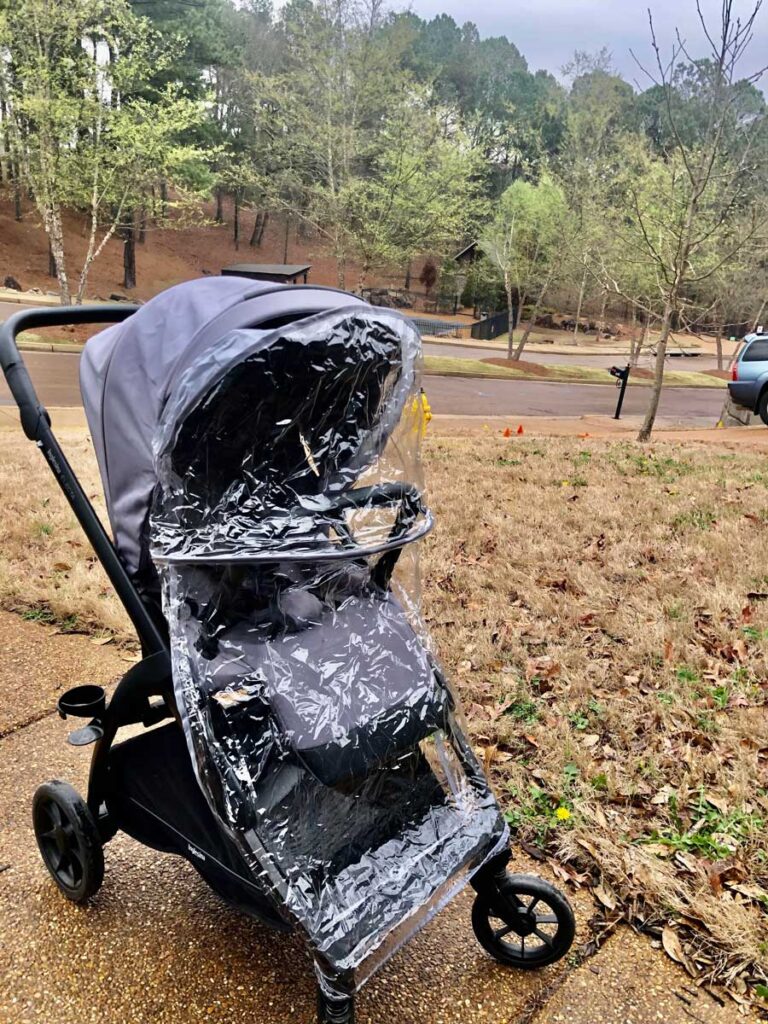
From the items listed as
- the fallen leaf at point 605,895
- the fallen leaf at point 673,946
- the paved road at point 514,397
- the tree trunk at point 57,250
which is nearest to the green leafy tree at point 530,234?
the paved road at point 514,397

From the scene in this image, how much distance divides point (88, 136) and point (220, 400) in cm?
2253

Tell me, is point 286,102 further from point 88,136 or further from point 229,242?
point 229,242

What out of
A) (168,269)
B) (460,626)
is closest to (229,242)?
(168,269)

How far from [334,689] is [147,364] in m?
0.91

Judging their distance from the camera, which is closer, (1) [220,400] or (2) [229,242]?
(1) [220,400]

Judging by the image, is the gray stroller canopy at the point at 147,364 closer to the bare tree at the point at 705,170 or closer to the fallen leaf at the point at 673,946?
the fallen leaf at the point at 673,946

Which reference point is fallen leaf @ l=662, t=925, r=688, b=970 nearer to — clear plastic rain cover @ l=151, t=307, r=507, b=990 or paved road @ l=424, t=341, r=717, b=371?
clear plastic rain cover @ l=151, t=307, r=507, b=990

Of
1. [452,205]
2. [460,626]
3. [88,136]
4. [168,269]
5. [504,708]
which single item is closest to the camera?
[504,708]

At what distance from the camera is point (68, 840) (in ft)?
6.55

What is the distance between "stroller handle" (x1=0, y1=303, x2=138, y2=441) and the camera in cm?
190

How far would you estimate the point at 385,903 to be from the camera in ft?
5.16


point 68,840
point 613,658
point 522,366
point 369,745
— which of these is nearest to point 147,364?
point 369,745

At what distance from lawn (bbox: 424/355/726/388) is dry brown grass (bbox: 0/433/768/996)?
17927mm

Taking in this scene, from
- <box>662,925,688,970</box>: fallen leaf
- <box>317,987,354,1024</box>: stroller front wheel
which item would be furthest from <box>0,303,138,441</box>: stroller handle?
<box>662,925,688,970</box>: fallen leaf
